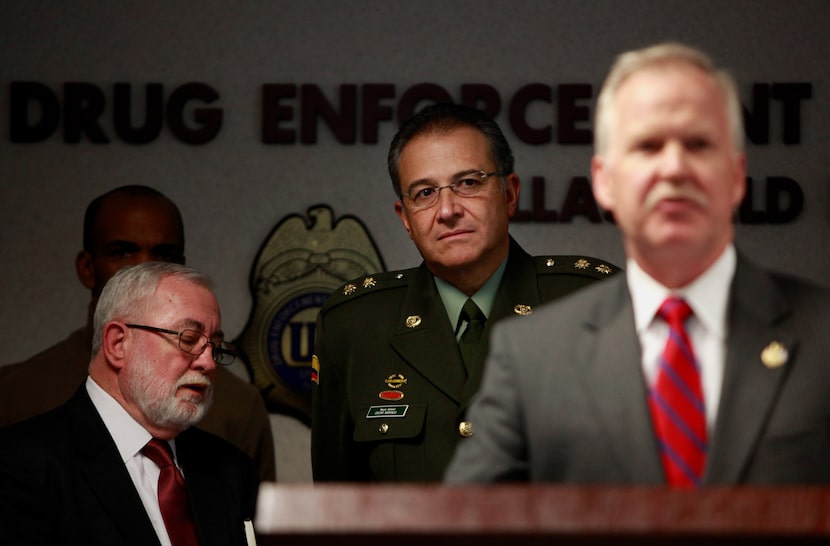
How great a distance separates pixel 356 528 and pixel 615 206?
0.49 m

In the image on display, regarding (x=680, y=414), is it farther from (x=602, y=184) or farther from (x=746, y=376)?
(x=602, y=184)

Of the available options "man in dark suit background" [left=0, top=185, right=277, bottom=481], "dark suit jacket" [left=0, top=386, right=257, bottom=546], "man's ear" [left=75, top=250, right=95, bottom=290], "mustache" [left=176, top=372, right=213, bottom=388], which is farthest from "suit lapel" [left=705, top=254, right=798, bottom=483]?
"man's ear" [left=75, top=250, right=95, bottom=290]

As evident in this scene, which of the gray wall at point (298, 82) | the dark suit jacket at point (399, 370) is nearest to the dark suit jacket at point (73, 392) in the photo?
the gray wall at point (298, 82)

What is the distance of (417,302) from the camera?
280cm

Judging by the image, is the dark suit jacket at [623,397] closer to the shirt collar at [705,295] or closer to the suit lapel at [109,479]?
the shirt collar at [705,295]

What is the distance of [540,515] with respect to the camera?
1093mm

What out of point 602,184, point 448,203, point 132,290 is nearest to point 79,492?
point 132,290

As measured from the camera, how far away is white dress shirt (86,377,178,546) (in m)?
2.82

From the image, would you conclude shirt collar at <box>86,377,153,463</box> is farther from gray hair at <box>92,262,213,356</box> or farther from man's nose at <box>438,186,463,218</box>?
man's nose at <box>438,186,463,218</box>

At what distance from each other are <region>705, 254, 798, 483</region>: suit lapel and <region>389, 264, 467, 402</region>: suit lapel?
4.43 ft

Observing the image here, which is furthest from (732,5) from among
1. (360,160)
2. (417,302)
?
(417,302)

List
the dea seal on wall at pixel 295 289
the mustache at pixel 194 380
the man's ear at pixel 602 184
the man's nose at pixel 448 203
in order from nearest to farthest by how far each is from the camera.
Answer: the man's ear at pixel 602 184 < the man's nose at pixel 448 203 < the mustache at pixel 194 380 < the dea seal on wall at pixel 295 289

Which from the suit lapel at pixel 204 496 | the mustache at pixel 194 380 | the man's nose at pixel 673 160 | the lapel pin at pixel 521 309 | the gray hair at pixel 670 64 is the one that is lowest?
the suit lapel at pixel 204 496

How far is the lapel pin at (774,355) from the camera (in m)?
1.29
